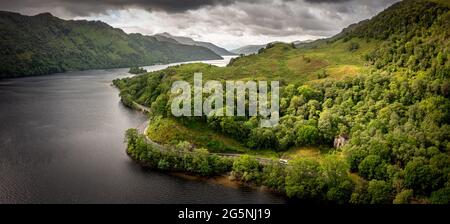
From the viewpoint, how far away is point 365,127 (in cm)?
9344

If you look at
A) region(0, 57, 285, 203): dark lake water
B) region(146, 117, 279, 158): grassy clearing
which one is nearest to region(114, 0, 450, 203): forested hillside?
region(146, 117, 279, 158): grassy clearing

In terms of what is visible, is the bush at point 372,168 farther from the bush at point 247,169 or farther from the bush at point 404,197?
the bush at point 247,169

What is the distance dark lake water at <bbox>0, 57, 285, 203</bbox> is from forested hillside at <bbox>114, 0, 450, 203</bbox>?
1071 cm

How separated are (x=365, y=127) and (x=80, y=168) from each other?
212 ft

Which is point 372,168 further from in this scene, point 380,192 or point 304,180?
point 304,180

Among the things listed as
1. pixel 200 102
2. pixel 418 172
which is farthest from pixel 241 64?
pixel 418 172

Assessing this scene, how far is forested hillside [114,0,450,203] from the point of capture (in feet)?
232

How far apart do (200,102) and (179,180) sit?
103 feet

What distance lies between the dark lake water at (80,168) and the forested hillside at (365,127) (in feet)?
35.1

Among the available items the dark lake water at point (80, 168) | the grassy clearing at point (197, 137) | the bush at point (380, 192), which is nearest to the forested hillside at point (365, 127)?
the bush at point (380, 192)

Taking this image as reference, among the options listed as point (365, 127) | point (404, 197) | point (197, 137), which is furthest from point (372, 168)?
point (197, 137)

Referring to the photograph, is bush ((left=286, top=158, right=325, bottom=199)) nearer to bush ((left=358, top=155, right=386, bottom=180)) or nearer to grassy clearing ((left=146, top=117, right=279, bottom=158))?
bush ((left=358, top=155, right=386, bottom=180))

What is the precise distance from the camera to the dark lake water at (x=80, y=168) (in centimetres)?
7131

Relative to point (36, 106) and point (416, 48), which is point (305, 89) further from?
point (36, 106)
